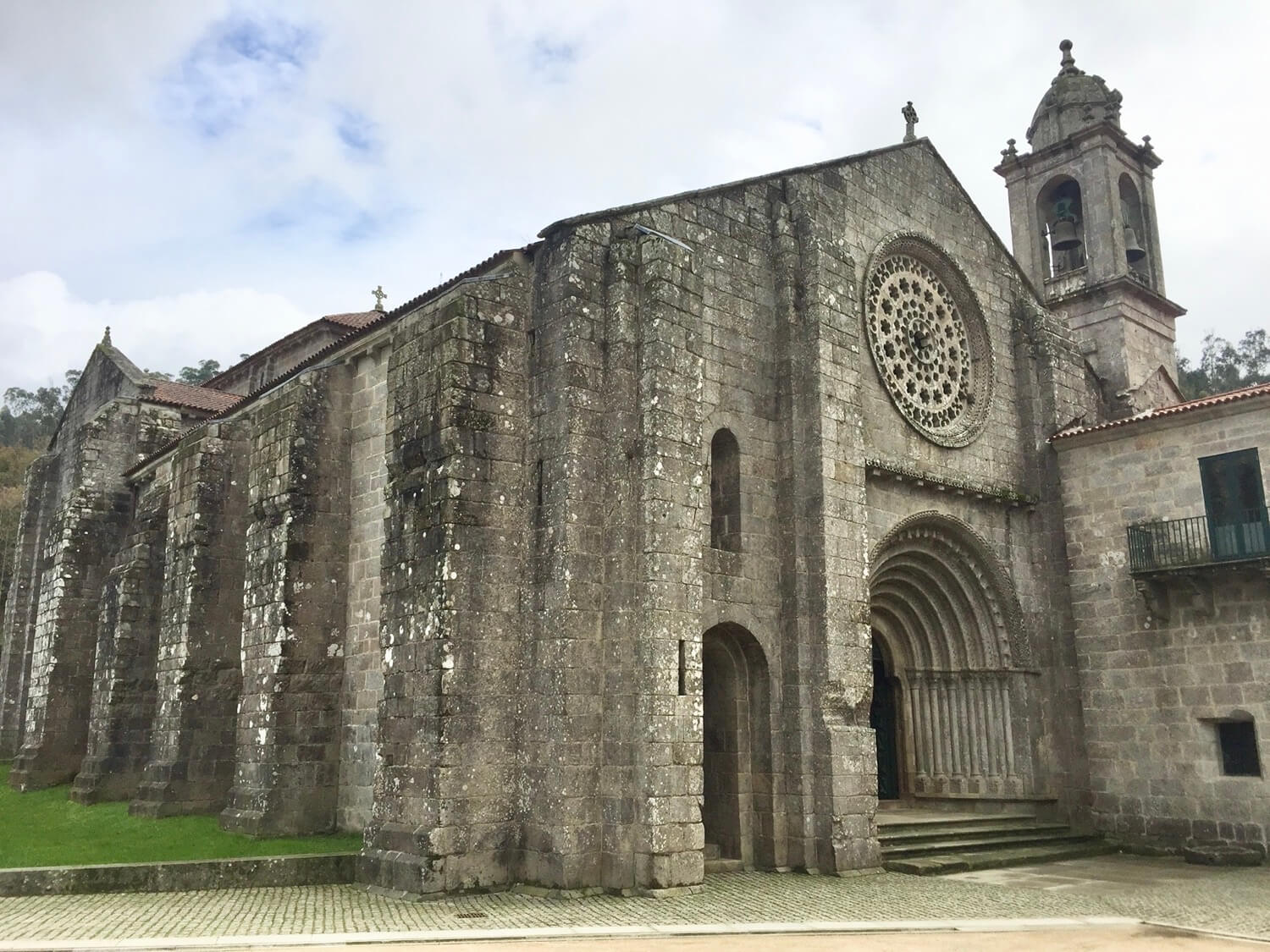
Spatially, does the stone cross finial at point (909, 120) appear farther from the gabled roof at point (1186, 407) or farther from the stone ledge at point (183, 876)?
the stone ledge at point (183, 876)

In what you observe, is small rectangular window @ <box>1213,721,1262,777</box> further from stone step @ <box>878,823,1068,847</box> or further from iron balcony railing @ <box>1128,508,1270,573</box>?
stone step @ <box>878,823,1068,847</box>

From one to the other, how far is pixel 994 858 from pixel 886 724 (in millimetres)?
3503

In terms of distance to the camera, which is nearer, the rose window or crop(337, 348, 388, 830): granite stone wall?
crop(337, 348, 388, 830): granite stone wall

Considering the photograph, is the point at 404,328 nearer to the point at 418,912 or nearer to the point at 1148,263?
the point at 418,912

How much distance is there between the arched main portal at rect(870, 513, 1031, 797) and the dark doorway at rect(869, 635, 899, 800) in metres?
0.07

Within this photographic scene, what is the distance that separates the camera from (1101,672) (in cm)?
1619

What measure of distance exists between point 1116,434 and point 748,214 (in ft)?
23.7

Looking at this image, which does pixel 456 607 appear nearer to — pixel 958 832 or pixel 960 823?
pixel 958 832

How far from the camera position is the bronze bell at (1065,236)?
2361 cm

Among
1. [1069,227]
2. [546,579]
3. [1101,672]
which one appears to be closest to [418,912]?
[546,579]

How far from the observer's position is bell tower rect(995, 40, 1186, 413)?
22609 mm

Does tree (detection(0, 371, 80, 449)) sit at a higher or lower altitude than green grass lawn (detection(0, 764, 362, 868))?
higher

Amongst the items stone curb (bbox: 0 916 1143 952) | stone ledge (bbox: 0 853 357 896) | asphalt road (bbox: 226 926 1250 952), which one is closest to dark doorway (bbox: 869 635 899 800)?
stone curb (bbox: 0 916 1143 952)

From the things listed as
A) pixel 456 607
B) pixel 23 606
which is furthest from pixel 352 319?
pixel 456 607
